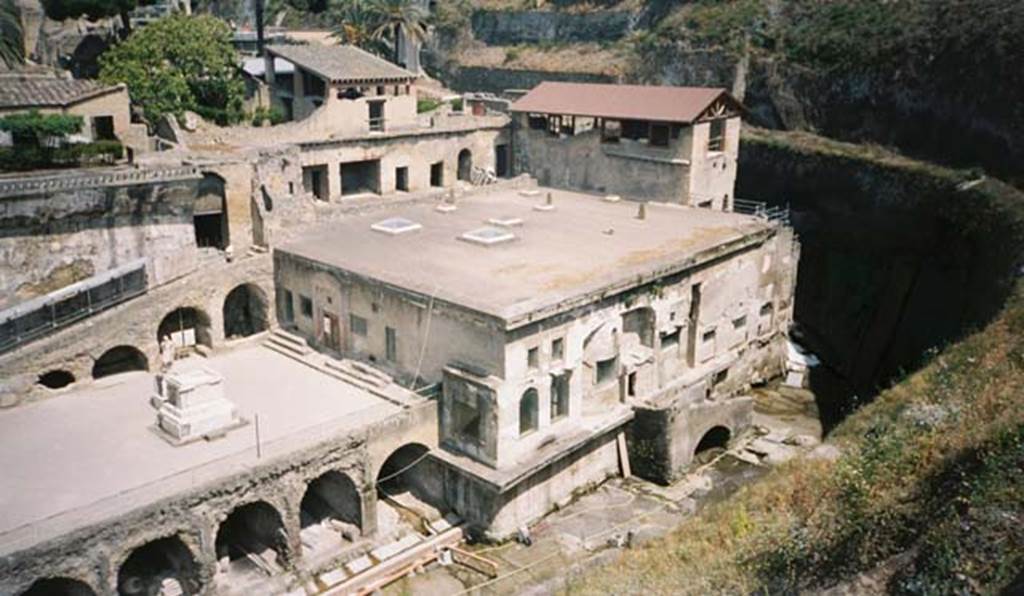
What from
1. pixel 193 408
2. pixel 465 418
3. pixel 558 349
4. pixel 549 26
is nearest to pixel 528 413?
pixel 465 418

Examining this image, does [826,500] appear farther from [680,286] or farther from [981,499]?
[680,286]

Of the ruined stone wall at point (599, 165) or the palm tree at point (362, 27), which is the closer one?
the ruined stone wall at point (599, 165)

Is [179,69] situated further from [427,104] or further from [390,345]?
[390,345]

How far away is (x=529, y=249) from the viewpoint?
112 feet

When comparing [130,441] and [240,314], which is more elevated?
[240,314]

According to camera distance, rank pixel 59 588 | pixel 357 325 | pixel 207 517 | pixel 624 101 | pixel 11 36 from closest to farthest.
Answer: pixel 59 588 → pixel 207 517 → pixel 357 325 → pixel 624 101 → pixel 11 36

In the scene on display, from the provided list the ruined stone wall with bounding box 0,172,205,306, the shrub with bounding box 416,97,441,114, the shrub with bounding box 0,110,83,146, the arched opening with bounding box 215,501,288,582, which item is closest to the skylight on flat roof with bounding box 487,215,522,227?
the ruined stone wall with bounding box 0,172,205,306

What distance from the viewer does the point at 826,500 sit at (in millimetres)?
18156

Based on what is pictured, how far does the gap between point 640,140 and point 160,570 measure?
2951 centimetres

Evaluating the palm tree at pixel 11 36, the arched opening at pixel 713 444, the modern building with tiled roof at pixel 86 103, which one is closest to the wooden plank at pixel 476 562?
the arched opening at pixel 713 444

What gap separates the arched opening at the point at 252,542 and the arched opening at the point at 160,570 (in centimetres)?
122

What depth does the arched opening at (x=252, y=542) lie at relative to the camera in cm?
2512

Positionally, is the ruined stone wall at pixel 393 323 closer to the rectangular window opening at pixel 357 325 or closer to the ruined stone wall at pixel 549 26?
the rectangular window opening at pixel 357 325

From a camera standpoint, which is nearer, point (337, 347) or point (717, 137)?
point (337, 347)
